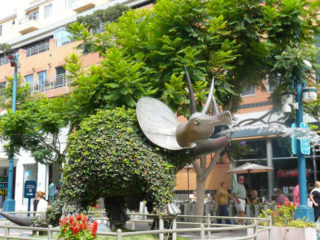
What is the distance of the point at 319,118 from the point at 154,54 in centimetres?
753

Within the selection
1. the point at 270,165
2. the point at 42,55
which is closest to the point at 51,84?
the point at 42,55

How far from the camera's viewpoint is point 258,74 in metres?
12.8

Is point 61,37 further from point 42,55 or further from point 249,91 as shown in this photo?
point 249,91

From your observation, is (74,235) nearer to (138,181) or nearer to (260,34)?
(138,181)

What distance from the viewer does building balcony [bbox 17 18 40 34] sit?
3794cm

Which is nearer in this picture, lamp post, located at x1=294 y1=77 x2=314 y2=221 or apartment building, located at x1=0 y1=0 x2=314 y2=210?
lamp post, located at x1=294 y1=77 x2=314 y2=221

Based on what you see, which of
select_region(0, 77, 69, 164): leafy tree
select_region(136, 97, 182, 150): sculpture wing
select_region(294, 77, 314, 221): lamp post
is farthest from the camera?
select_region(0, 77, 69, 164): leafy tree

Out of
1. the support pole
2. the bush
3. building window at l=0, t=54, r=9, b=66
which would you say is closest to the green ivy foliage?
the bush

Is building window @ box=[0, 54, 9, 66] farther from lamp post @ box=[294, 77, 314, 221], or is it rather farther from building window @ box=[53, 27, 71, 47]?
lamp post @ box=[294, 77, 314, 221]

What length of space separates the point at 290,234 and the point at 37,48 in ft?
90.2

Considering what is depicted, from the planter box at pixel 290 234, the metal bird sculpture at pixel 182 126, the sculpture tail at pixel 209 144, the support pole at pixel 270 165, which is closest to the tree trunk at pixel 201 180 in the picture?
the planter box at pixel 290 234

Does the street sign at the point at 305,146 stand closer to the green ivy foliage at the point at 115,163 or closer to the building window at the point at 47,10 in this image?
the green ivy foliage at the point at 115,163

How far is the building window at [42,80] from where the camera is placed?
28752 millimetres

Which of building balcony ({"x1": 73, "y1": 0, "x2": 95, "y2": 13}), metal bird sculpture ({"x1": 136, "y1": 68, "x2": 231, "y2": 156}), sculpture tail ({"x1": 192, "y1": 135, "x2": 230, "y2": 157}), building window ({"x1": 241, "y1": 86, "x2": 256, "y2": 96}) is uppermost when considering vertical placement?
building balcony ({"x1": 73, "y1": 0, "x2": 95, "y2": 13})
